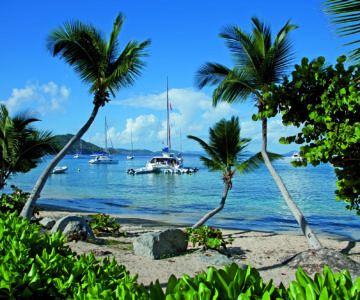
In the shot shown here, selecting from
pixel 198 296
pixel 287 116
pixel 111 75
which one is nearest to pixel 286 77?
pixel 287 116

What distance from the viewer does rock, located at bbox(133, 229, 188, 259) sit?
7945mm

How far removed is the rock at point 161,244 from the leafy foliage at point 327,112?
167 inches

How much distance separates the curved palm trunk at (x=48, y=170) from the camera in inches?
347

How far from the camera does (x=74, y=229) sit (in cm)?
→ 877

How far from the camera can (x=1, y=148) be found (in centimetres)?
1121

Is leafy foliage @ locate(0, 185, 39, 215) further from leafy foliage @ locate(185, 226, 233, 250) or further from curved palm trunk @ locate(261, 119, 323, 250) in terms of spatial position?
curved palm trunk @ locate(261, 119, 323, 250)

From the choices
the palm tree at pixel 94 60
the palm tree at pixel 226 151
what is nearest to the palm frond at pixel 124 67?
the palm tree at pixel 94 60

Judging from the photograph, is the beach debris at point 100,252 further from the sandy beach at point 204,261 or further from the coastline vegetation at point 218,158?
the coastline vegetation at point 218,158

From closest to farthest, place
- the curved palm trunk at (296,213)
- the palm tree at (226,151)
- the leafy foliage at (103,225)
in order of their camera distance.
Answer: the curved palm trunk at (296,213) < the leafy foliage at (103,225) < the palm tree at (226,151)

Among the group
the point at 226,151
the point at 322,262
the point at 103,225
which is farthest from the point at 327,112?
the point at 103,225

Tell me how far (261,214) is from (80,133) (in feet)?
54.3

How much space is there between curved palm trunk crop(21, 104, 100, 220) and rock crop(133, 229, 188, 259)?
3008 mm

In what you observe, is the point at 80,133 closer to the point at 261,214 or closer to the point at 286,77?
the point at 286,77

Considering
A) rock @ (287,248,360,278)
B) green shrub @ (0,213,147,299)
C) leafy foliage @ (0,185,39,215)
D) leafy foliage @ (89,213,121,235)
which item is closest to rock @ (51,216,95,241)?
leafy foliage @ (89,213,121,235)
